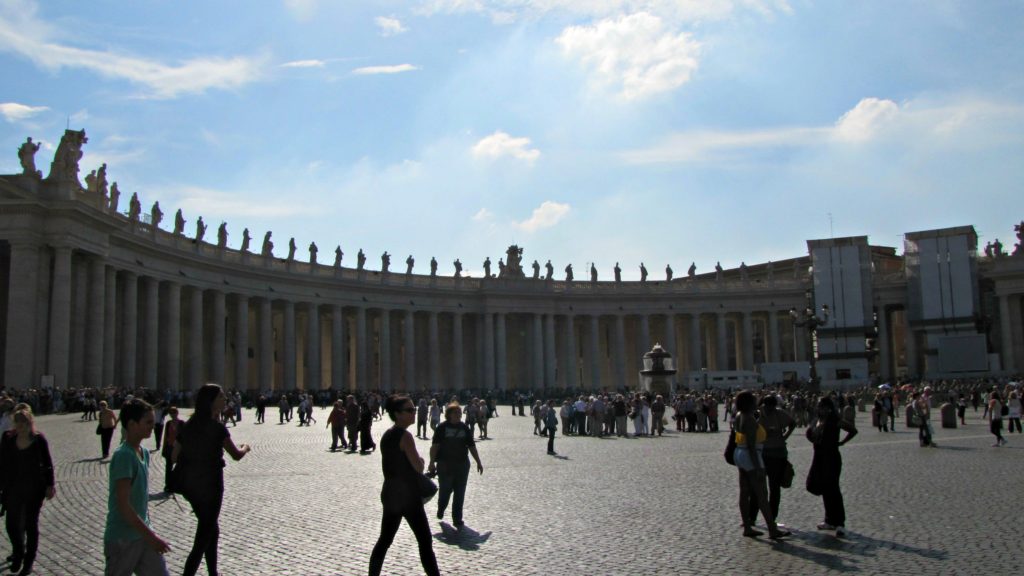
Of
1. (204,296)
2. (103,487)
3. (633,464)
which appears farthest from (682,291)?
(103,487)

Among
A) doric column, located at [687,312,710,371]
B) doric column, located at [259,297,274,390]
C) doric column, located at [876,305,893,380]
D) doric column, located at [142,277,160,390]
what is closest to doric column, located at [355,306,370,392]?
doric column, located at [259,297,274,390]

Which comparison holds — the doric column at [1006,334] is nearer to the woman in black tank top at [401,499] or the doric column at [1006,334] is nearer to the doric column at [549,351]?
the doric column at [549,351]

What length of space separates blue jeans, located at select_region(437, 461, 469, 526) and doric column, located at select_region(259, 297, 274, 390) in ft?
182

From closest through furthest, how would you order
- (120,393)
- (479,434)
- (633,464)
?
(633,464) → (479,434) → (120,393)

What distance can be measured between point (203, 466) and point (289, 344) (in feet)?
208

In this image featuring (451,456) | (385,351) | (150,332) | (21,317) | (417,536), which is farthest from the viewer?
(385,351)

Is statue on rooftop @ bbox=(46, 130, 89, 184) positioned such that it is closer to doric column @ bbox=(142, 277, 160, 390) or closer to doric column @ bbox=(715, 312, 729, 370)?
doric column @ bbox=(142, 277, 160, 390)

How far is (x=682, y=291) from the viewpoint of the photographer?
91.4 meters

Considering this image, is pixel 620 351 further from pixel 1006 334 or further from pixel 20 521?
pixel 20 521

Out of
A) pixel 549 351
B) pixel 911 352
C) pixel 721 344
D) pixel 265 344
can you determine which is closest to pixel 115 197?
pixel 265 344

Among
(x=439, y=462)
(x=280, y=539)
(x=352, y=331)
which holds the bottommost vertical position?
(x=280, y=539)

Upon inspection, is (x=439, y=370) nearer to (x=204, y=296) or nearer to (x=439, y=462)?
(x=204, y=296)

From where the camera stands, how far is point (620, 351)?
8994cm

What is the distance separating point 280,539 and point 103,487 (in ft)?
24.0
